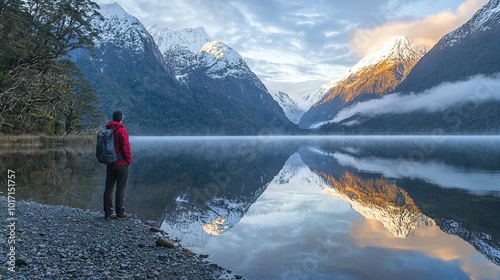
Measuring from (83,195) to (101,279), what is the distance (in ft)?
48.8

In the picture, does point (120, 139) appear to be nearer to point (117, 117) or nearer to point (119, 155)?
point (119, 155)

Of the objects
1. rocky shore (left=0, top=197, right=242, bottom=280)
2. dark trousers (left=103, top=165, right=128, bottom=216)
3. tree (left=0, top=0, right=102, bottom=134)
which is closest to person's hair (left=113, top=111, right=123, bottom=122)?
dark trousers (left=103, top=165, right=128, bottom=216)

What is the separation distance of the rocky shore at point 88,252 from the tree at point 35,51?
40.2 meters

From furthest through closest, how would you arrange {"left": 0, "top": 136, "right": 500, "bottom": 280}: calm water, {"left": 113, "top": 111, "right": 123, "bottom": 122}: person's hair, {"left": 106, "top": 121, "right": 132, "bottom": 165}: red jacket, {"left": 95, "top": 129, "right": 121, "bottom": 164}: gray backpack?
{"left": 113, "top": 111, "right": 123, "bottom": 122}: person's hair → {"left": 106, "top": 121, "right": 132, "bottom": 165}: red jacket → {"left": 95, "top": 129, "right": 121, "bottom": 164}: gray backpack → {"left": 0, "top": 136, "right": 500, "bottom": 280}: calm water

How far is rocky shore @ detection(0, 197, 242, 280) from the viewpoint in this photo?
8742 mm

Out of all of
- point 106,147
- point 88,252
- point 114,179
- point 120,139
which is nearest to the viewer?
point 88,252

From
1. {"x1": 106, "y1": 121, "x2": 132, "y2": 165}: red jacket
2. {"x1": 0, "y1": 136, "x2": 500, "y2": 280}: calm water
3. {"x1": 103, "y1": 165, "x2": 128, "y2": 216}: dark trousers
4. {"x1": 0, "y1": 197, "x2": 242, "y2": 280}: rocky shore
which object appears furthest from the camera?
{"x1": 103, "y1": 165, "x2": 128, "y2": 216}: dark trousers

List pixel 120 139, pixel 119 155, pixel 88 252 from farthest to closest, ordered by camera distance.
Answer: pixel 119 155
pixel 120 139
pixel 88 252

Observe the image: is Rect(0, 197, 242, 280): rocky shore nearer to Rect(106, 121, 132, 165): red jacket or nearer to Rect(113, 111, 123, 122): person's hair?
Rect(106, 121, 132, 165): red jacket

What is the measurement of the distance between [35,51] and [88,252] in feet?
163

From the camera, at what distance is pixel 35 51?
5038 centimetres

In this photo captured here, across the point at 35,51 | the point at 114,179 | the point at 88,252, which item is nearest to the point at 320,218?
the point at 114,179

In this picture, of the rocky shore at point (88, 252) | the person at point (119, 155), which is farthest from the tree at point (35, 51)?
the rocky shore at point (88, 252)

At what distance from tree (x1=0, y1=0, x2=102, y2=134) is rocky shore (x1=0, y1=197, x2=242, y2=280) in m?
40.2
